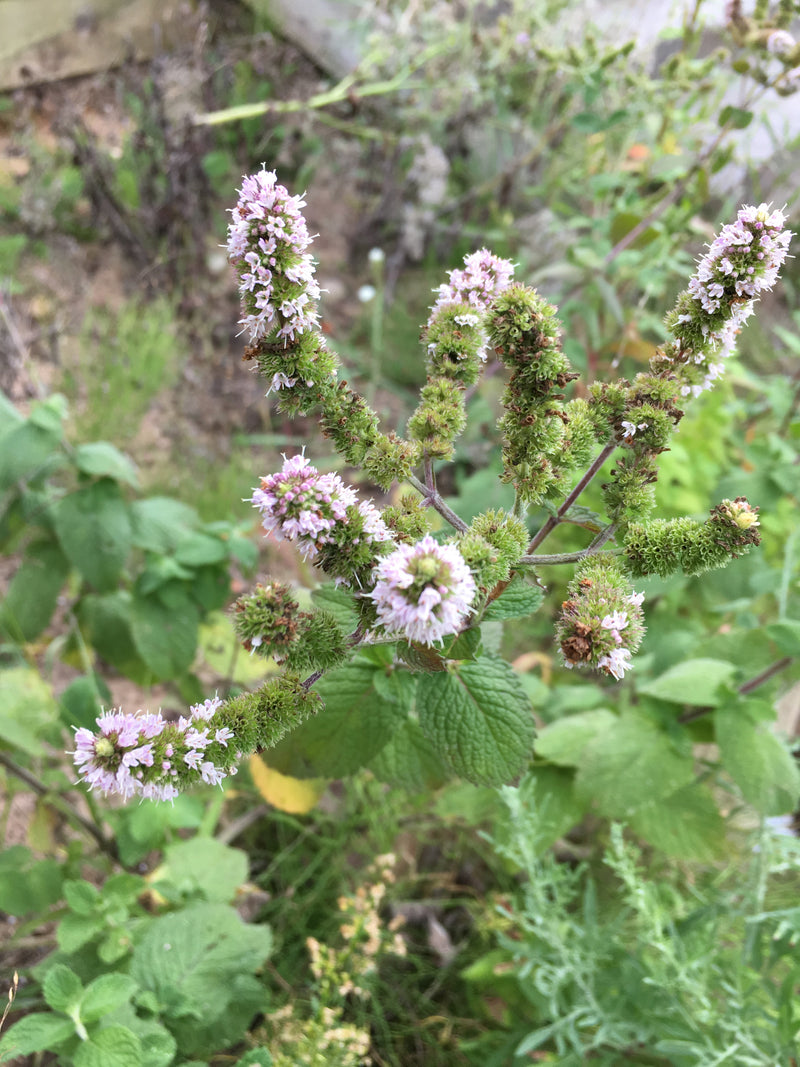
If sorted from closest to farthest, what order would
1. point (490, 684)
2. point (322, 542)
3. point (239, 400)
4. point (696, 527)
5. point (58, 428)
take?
point (322, 542)
point (696, 527)
point (490, 684)
point (58, 428)
point (239, 400)

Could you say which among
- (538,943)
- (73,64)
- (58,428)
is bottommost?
(538,943)

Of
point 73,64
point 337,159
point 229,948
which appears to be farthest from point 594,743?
point 73,64

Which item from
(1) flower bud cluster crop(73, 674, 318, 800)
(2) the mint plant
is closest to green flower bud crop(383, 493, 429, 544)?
(2) the mint plant

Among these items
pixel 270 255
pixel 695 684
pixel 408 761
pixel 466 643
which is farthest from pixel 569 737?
pixel 270 255

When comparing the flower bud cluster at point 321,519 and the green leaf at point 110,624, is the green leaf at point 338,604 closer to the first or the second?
the flower bud cluster at point 321,519

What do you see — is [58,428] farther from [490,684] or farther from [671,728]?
[671,728]

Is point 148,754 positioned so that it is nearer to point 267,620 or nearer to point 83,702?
point 267,620

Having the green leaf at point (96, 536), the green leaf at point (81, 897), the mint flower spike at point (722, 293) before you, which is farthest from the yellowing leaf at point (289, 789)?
the mint flower spike at point (722, 293)
